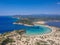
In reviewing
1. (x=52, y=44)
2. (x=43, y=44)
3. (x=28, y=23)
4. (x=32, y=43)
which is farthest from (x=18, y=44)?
(x=28, y=23)

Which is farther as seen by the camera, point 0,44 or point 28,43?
point 28,43

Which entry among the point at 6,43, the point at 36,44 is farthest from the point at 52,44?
the point at 6,43

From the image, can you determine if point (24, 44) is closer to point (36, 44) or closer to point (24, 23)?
point (36, 44)

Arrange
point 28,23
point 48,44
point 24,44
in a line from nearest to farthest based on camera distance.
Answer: point 48,44, point 24,44, point 28,23

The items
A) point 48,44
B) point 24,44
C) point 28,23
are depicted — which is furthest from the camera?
point 28,23

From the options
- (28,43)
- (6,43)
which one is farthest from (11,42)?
(28,43)

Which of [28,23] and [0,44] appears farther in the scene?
[28,23]

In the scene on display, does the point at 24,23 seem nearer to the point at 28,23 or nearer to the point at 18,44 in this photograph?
the point at 28,23
